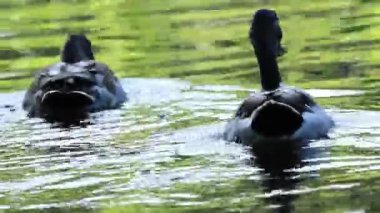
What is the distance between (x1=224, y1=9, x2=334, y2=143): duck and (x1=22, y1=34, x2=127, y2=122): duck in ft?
10.7

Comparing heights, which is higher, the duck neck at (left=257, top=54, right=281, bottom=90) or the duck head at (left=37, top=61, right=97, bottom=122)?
the duck neck at (left=257, top=54, right=281, bottom=90)

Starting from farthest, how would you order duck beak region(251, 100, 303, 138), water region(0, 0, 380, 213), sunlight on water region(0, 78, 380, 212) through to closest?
1. duck beak region(251, 100, 303, 138)
2. sunlight on water region(0, 78, 380, 212)
3. water region(0, 0, 380, 213)

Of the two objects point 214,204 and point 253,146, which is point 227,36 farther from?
point 214,204

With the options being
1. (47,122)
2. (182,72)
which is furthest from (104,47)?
(47,122)

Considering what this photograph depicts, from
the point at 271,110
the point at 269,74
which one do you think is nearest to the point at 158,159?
the point at 271,110

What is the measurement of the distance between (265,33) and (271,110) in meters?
1.91

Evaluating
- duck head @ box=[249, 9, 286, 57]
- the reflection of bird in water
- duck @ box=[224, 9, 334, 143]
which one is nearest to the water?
the reflection of bird in water

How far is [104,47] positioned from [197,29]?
259 centimetres

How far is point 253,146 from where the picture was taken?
45.1 feet

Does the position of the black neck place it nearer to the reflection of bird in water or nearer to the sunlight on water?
the sunlight on water

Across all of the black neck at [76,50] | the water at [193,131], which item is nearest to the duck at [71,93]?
the water at [193,131]

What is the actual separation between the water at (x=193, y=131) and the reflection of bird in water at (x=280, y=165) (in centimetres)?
2

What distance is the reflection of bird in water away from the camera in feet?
36.2

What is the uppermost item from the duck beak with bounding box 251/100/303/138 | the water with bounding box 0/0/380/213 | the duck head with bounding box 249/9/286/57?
the duck head with bounding box 249/9/286/57
